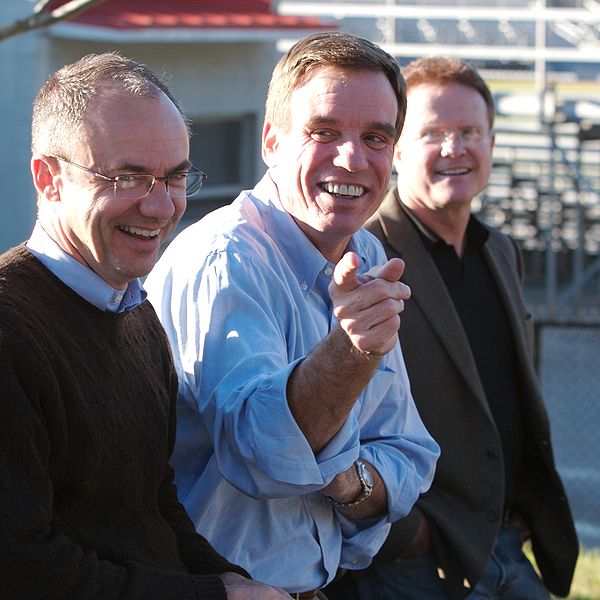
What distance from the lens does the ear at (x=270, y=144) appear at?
9.43ft

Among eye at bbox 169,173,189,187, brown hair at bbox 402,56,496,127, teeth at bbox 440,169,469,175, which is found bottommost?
teeth at bbox 440,169,469,175

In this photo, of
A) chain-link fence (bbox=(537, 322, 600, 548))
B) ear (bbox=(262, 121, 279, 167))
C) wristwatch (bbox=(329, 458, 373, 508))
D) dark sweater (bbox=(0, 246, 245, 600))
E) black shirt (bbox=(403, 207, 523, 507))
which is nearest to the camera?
dark sweater (bbox=(0, 246, 245, 600))

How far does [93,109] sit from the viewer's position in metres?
2.19

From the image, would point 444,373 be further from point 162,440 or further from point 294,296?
point 162,440

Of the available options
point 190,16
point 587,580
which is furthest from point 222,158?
point 587,580

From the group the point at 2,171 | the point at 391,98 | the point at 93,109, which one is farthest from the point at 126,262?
the point at 2,171

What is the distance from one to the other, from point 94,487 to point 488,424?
1.75m

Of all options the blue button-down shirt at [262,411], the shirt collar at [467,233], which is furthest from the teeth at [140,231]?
the shirt collar at [467,233]

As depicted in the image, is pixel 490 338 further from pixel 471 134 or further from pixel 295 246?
pixel 295 246

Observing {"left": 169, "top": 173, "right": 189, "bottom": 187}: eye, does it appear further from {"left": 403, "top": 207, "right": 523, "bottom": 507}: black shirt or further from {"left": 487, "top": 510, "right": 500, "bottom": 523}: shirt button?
{"left": 487, "top": 510, "right": 500, "bottom": 523}: shirt button

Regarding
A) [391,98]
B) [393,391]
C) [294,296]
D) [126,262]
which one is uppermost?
[391,98]

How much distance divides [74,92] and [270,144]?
75 cm

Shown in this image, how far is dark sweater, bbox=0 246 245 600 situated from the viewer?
1.99m

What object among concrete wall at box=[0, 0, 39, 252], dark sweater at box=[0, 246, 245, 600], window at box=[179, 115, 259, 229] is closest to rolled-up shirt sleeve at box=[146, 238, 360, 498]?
dark sweater at box=[0, 246, 245, 600]
